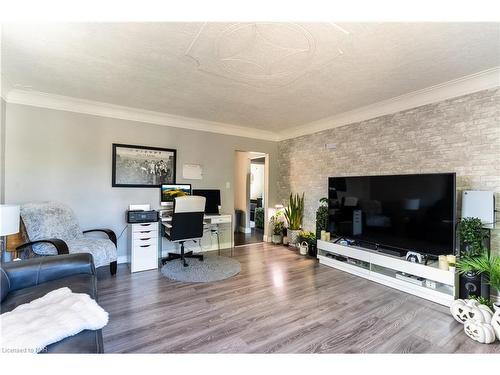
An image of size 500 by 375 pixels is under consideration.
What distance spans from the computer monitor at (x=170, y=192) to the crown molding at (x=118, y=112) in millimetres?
1106

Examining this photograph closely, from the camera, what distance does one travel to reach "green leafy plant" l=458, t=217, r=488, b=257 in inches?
94.0

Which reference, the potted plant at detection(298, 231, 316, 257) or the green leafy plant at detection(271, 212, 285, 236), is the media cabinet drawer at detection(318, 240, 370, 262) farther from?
the green leafy plant at detection(271, 212, 285, 236)

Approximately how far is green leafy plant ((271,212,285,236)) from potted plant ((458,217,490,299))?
3.13 m

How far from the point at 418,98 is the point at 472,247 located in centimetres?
194

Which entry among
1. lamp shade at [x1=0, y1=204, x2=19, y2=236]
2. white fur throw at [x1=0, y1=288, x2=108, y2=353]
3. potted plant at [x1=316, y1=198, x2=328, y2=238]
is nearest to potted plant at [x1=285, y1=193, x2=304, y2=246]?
potted plant at [x1=316, y1=198, x2=328, y2=238]

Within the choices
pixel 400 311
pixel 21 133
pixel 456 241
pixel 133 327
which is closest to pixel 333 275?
pixel 400 311

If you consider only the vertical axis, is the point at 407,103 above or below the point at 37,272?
above

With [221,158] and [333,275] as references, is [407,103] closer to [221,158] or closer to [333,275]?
[333,275]

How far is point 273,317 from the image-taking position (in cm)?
223

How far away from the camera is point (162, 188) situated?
13.5 ft

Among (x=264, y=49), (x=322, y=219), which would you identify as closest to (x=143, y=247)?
(x=322, y=219)

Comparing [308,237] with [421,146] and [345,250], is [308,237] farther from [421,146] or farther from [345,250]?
[421,146]

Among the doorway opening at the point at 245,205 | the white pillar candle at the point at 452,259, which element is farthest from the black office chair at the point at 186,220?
the white pillar candle at the point at 452,259

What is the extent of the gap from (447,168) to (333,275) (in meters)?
2.00
